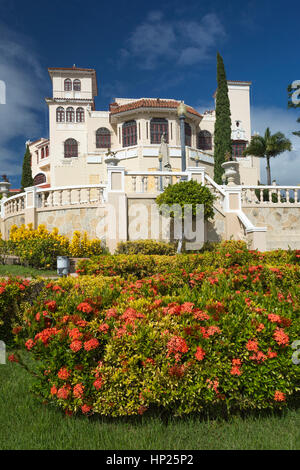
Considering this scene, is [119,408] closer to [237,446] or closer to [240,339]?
[237,446]

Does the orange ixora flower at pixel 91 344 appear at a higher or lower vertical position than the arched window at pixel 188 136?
lower

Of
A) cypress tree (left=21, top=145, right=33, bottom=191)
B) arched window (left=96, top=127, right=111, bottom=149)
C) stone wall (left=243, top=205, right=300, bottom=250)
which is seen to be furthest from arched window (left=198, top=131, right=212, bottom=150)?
stone wall (left=243, top=205, right=300, bottom=250)

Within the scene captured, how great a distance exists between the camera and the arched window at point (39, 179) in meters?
39.4

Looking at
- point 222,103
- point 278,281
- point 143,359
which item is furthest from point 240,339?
point 222,103

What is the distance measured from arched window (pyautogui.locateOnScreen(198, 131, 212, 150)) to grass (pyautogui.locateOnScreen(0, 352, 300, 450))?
35.2 metres

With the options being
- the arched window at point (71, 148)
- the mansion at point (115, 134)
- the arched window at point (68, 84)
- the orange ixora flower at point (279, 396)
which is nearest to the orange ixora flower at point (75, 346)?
the orange ixora flower at point (279, 396)

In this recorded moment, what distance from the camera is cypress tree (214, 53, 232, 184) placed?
101 ft

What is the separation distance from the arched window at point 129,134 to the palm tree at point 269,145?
1183 cm

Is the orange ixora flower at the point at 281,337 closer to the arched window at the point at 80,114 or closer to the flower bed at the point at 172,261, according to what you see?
the flower bed at the point at 172,261

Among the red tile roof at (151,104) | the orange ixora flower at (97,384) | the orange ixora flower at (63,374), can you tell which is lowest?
the orange ixora flower at (97,384)

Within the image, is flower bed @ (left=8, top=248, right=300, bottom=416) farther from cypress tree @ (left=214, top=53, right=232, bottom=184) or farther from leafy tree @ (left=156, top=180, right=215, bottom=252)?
cypress tree @ (left=214, top=53, right=232, bottom=184)

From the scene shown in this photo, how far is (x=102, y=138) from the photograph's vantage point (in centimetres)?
3466

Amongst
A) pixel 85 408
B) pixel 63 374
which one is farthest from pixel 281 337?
pixel 63 374

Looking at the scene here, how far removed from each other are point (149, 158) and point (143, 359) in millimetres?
29100
